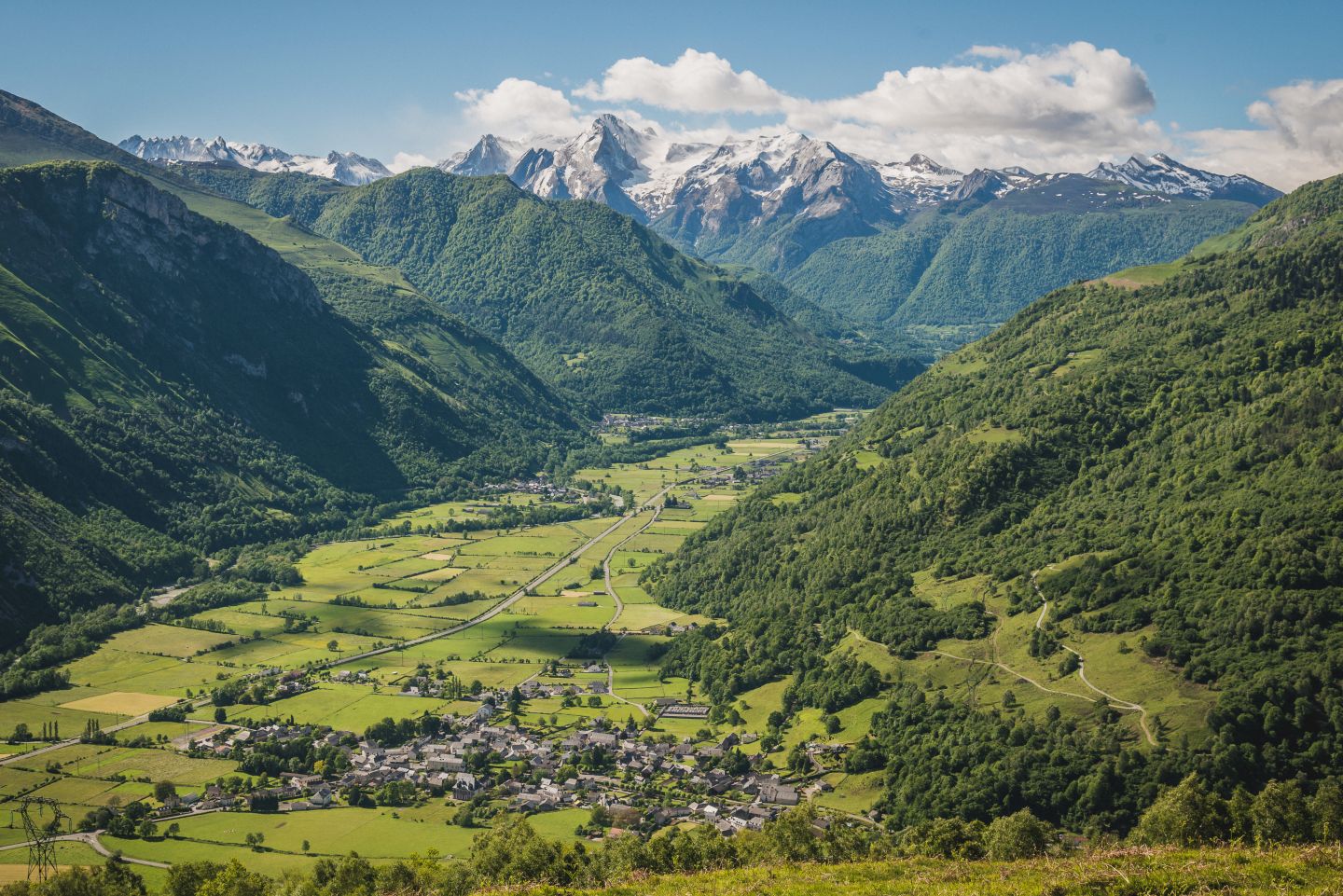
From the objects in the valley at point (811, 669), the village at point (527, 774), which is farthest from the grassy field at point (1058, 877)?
the village at point (527, 774)

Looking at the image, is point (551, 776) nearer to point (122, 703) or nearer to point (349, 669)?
point (349, 669)

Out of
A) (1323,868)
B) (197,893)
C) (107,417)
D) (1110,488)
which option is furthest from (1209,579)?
(107,417)

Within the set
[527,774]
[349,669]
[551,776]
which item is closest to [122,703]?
[349,669]

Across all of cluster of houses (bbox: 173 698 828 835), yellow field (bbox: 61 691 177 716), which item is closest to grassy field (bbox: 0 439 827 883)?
yellow field (bbox: 61 691 177 716)

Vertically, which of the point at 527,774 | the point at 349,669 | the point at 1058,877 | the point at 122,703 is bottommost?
the point at 122,703

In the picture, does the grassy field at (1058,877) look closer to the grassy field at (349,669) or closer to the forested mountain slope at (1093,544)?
the forested mountain slope at (1093,544)

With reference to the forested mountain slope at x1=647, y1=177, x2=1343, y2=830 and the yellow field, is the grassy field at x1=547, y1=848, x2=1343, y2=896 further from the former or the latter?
the yellow field
